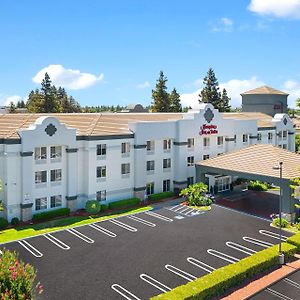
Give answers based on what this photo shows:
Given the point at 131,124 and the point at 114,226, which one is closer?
the point at 114,226

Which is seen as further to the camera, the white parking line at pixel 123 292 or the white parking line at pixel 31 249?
the white parking line at pixel 31 249

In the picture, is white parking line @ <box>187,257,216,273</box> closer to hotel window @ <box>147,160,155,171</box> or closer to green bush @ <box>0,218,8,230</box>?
green bush @ <box>0,218,8,230</box>

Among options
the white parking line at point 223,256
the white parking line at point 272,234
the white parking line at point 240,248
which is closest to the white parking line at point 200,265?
the white parking line at point 223,256

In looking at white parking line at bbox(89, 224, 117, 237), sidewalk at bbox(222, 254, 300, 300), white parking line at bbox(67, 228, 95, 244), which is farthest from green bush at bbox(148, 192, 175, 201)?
sidewalk at bbox(222, 254, 300, 300)

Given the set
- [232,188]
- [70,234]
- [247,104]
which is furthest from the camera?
[247,104]

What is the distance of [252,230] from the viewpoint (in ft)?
127

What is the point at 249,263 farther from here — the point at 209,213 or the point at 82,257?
the point at 209,213

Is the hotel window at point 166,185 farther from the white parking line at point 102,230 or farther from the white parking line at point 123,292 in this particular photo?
the white parking line at point 123,292

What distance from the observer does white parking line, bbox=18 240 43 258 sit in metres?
31.8

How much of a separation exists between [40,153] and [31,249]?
1259 centimetres

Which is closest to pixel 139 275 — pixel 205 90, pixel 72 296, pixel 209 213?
pixel 72 296

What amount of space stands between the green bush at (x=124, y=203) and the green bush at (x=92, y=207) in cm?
251

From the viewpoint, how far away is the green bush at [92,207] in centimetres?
4394

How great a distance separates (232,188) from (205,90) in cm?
5683
